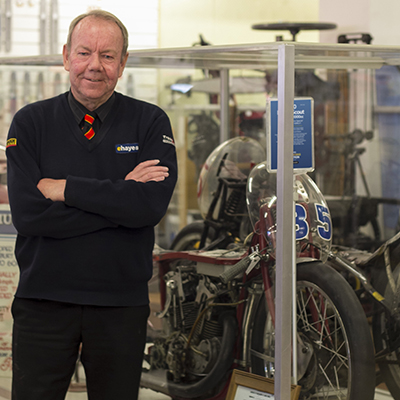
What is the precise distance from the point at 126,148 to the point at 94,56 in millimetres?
300

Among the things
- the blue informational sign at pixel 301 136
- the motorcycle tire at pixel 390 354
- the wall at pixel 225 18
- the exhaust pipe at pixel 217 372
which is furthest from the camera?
the wall at pixel 225 18

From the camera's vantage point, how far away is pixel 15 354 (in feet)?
6.37

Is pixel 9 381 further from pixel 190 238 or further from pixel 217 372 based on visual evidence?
pixel 190 238

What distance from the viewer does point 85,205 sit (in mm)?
1849

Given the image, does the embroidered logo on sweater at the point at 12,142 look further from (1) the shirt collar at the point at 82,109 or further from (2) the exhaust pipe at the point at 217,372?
(2) the exhaust pipe at the point at 217,372

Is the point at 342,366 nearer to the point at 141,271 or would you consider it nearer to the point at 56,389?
the point at 141,271

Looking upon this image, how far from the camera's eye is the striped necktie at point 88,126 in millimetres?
1946

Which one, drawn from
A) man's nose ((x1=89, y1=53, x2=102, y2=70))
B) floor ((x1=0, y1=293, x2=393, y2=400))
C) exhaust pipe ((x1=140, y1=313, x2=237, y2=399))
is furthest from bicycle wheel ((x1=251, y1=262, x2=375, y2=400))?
man's nose ((x1=89, y1=53, x2=102, y2=70))

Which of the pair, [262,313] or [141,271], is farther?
[262,313]

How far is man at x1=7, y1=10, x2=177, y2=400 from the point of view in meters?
1.86

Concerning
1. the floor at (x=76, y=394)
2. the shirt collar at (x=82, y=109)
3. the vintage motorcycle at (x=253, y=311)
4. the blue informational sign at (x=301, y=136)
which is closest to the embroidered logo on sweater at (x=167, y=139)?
the shirt collar at (x=82, y=109)

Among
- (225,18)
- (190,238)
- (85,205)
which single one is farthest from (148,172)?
(225,18)

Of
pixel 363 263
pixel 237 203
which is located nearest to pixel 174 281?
pixel 237 203

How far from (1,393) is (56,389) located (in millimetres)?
1078
